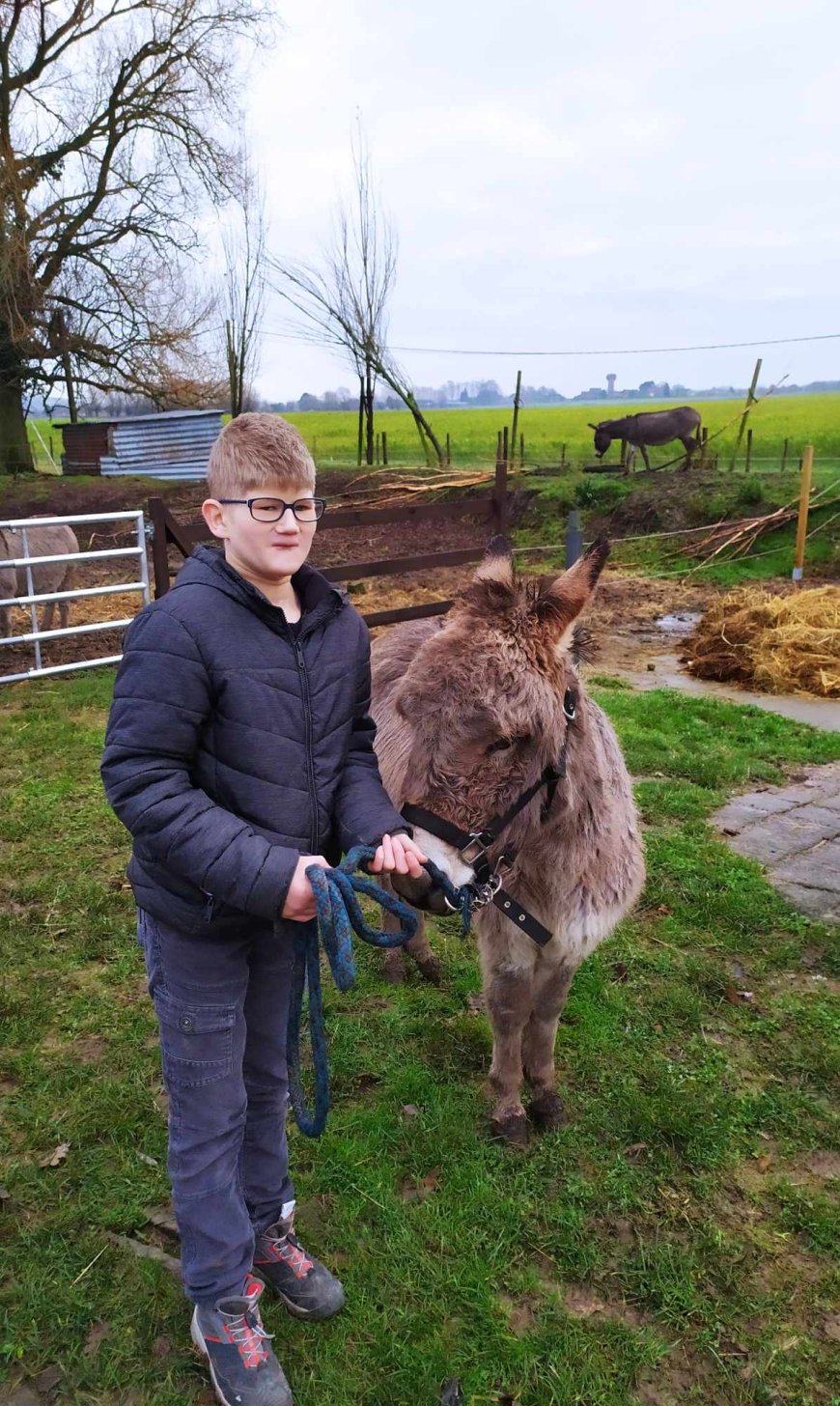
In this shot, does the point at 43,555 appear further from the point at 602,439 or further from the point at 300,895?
the point at 602,439

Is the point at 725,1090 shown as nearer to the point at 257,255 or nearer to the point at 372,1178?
the point at 372,1178

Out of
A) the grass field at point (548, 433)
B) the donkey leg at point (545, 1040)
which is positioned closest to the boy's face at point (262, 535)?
the donkey leg at point (545, 1040)

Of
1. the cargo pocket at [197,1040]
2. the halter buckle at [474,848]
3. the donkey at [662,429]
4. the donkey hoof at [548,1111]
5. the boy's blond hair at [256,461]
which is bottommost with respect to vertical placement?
the donkey hoof at [548,1111]

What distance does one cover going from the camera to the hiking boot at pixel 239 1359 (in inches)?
81.1

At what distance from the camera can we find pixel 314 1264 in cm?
240

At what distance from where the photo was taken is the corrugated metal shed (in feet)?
64.6

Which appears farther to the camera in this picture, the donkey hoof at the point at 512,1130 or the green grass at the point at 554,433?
the green grass at the point at 554,433

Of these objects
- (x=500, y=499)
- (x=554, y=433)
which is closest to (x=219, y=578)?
(x=500, y=499)

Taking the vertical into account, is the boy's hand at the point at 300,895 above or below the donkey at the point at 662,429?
below

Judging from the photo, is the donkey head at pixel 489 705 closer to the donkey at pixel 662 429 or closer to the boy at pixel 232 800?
the boy at pixel 232 800

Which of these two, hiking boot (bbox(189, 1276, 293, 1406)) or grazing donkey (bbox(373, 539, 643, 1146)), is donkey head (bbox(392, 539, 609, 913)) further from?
hiking boot (bbox(189, 1276, 293, 1406))

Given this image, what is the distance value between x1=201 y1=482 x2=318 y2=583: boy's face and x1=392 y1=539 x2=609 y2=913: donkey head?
0.55 m

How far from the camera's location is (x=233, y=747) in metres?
1.97

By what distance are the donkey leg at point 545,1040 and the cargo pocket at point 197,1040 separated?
1334mm
